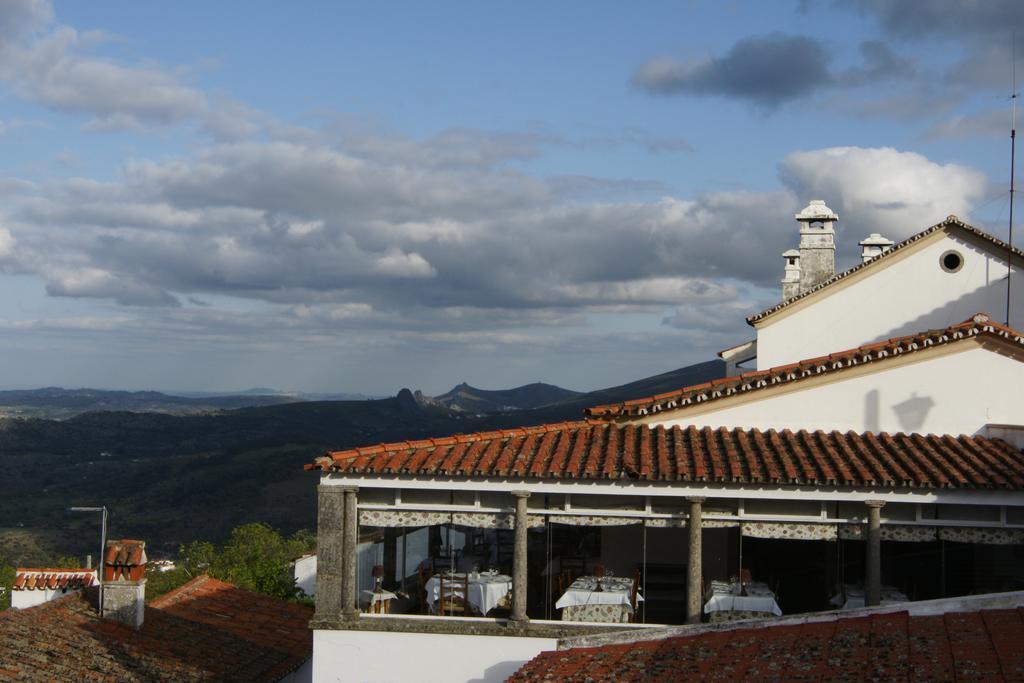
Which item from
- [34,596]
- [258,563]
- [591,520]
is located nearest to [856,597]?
[591,520]

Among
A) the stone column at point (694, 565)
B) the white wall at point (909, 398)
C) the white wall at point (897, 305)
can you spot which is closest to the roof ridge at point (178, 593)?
the stone column at point (694, 565)

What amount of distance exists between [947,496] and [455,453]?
726 cm

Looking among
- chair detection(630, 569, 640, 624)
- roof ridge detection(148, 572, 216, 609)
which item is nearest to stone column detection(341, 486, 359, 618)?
chair detection(630, 569, 640, 624)

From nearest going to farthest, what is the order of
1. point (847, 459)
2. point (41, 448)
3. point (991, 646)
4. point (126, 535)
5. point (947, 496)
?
1. point (991, 646)
2. point (947, 496)
3. point (847, 459)
4. point (126, 535)
5. point (41, 448)

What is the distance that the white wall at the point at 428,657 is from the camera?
1727 cm

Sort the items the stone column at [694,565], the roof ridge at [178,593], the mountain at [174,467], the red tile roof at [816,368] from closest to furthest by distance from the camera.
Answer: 1. the stone column at [694,565]
2. the red tile roof at [816,368]
3. the roof ridge at [178,593]
4. the mountain at [174,467]

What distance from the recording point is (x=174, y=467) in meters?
129

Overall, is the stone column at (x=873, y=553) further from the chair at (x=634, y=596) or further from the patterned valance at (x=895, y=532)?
the chair at (x=634, y=596)

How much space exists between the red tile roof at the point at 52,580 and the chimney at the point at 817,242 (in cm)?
2170

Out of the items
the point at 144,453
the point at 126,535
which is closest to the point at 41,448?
the point at 144,453

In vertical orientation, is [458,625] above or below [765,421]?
below

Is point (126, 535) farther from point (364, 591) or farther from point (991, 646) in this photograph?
point (991, 646)

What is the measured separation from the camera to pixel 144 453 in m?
158

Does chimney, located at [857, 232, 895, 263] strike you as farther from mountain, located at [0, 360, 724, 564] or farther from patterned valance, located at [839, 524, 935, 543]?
mountain, located at [0, 360, 724, 564]
